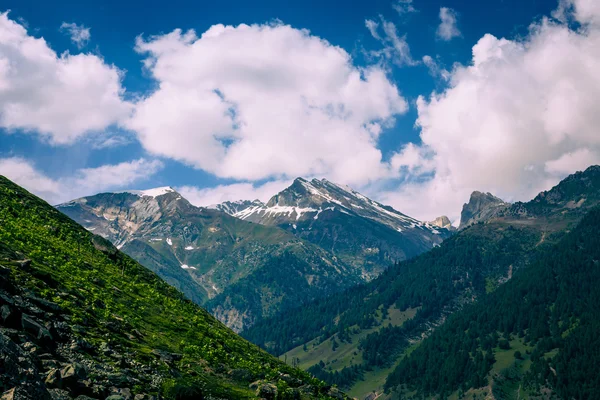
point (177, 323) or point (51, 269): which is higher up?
point (51, 269)

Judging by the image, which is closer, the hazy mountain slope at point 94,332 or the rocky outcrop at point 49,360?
the rocky outcrop at point 49,360

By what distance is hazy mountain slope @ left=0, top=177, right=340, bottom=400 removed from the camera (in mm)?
32750

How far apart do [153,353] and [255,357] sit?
3738 cm

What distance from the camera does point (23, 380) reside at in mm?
25266

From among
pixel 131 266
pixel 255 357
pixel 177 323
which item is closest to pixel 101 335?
pixel 177 323

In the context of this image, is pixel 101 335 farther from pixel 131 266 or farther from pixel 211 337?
pixel 131 266

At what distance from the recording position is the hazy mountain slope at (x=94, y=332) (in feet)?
107

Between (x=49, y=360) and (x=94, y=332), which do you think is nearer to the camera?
(x=49, y=360)

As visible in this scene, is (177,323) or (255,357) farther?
(255,357)

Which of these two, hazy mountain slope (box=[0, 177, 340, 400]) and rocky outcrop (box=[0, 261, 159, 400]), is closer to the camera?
rocky outcrop (box=[0, 261, 159, 400])

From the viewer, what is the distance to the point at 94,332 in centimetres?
4859

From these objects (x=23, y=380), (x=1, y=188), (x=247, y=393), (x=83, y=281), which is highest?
(x=1, y=188)

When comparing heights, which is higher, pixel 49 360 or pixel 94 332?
pixel 94 332

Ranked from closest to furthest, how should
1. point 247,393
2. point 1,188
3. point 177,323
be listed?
1. point 247,393
2. point 177,323
3. point 1,188
